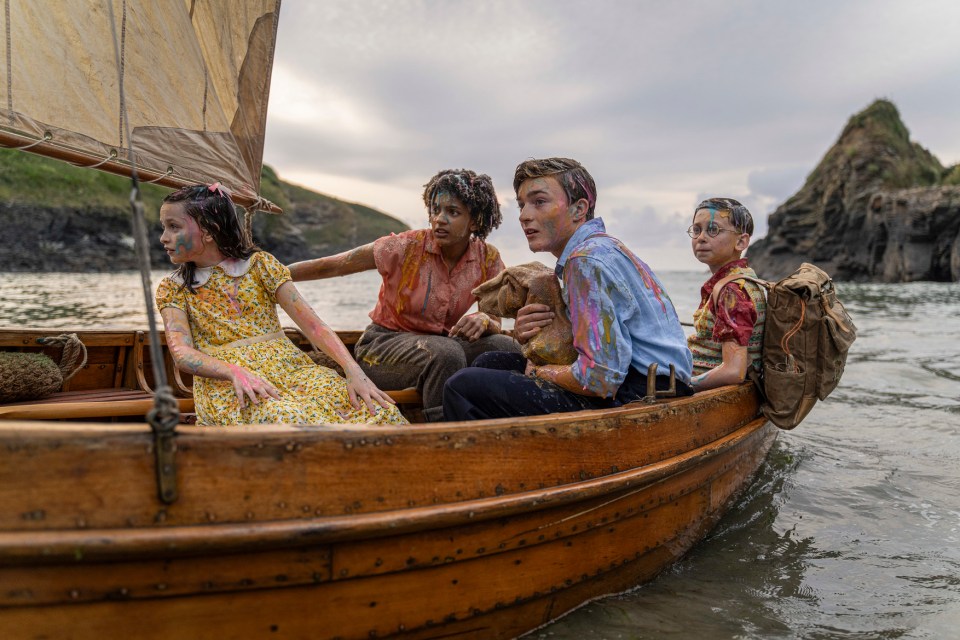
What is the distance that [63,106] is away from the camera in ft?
13.1

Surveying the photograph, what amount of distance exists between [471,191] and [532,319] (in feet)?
4.46

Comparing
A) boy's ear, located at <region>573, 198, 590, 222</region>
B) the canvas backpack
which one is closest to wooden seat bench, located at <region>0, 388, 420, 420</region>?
boy's ear, located at <region>573, 198, 590, 222</region>

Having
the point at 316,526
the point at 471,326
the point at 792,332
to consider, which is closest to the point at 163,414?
the point at 316,526

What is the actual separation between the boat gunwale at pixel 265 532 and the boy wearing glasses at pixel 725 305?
1892 mm

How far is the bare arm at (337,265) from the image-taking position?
14.7ft

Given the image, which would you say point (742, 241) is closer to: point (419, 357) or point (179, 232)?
point (419, 357)

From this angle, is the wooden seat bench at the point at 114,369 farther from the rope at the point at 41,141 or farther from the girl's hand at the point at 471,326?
the rope at the point at 41,141

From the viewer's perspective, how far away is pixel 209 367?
297 cm

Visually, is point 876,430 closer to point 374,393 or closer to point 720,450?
point 720,450

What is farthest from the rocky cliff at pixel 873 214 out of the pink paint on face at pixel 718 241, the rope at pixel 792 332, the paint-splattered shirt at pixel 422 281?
the paint-splattered shirt at pixel 422 281

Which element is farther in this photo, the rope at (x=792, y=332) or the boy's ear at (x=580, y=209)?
the rope at (x=792, y=332)

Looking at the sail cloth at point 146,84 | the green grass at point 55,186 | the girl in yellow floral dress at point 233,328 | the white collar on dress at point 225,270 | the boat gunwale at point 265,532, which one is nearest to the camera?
the boat gunwale at point 265,532

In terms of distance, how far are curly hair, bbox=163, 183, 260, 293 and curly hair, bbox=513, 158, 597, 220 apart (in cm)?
145

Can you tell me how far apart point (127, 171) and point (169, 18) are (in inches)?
42.1
